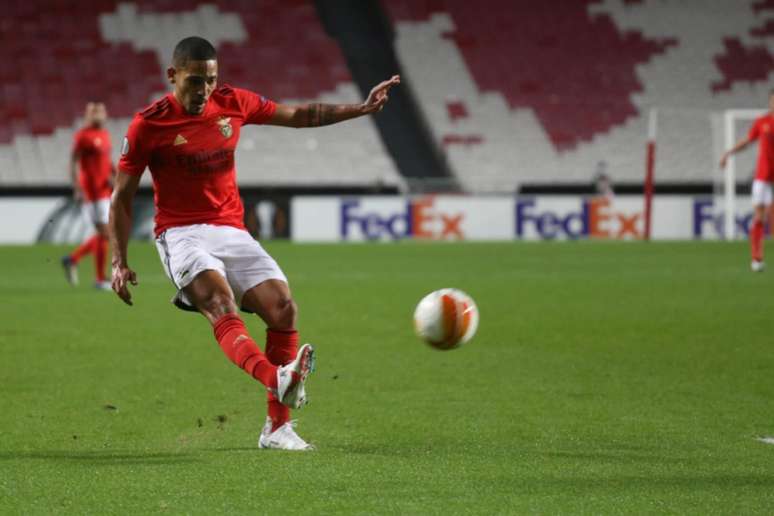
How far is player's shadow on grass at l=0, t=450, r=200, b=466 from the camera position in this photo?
577 centimetres

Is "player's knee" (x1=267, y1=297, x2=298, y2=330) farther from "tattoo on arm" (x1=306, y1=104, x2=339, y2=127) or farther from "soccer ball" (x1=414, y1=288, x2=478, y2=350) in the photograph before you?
"tattoo on arm" (x1=306, y1=104, x2=339, y2=127)

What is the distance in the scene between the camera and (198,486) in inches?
203

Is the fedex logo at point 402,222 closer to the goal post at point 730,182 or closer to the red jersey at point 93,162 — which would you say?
the goal post at point 730,182

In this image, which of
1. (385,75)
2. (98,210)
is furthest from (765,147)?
(385,75)

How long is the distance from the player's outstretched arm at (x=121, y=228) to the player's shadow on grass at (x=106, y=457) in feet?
2.36

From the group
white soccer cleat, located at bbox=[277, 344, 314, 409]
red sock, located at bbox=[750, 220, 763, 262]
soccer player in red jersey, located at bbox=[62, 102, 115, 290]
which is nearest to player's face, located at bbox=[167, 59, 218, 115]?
white soccer cleat, located at bbox=[277, 344, 314, 409]

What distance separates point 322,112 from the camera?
22.3ft

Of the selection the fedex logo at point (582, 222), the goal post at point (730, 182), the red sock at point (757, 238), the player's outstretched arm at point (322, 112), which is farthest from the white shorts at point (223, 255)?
the fedex logo at point (582, 222)

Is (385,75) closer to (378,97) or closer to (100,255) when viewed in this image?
(100,255)

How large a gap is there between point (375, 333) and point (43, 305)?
446cm

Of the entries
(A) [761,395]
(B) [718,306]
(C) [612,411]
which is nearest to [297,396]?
(C) [612,411]

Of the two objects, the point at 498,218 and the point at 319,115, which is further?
the point at 498,218

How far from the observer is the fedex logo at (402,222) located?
96.3 feet

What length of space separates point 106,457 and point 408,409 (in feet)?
6.75
